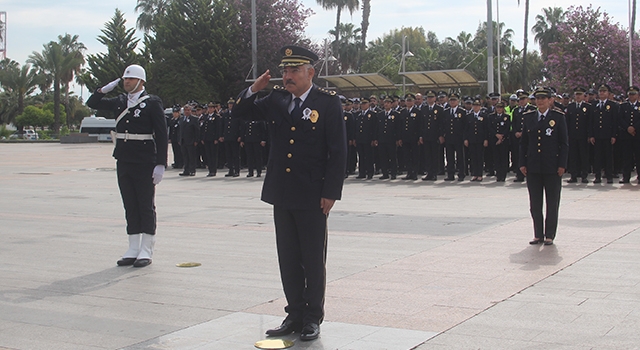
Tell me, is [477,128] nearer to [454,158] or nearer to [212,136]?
[454,158]

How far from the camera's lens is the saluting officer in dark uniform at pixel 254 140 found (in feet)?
69.5

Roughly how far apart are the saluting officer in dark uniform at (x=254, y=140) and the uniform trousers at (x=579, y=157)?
8.45m

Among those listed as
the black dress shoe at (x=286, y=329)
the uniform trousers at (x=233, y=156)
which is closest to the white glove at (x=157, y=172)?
the black dress shoe at (x=286, y=329)

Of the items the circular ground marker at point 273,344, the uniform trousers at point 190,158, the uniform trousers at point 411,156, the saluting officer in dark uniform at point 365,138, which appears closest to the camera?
the circular ground marker at point 273,344

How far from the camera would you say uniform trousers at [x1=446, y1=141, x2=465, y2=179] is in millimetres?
18797

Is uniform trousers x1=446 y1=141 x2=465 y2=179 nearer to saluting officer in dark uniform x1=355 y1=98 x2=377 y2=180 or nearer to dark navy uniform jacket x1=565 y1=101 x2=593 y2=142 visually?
saluting officer in dark uniform x1=355 y1=98 x2=377 y2=180

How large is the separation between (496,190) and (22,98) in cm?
8316

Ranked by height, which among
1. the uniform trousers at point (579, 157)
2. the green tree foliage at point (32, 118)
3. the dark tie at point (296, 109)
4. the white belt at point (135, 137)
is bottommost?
the uniform trousers at point (579, 157)

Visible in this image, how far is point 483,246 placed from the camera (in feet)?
29.3

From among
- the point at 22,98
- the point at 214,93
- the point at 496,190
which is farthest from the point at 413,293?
the point at 22,98

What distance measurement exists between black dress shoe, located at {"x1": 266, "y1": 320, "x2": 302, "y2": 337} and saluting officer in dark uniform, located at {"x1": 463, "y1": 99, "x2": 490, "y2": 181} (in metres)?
13.5

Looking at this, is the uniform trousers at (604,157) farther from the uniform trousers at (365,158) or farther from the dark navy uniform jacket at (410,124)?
the uniform trousers at (365,158)

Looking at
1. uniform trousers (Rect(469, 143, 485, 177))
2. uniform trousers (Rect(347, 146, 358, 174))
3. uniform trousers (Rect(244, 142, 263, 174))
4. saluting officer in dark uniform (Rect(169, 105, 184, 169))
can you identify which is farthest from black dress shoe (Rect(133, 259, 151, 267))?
saluting officer in dark uniform (Rect(169, 105, 184, 169))

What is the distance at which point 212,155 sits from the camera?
23.0 m
